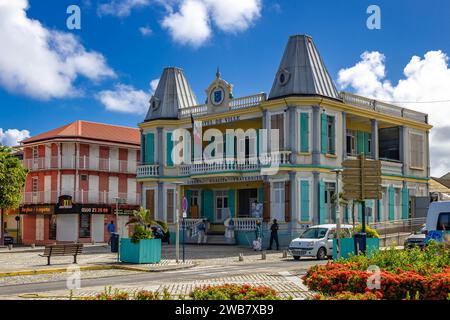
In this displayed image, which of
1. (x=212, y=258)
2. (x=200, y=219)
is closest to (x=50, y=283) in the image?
(x=212, y=258)

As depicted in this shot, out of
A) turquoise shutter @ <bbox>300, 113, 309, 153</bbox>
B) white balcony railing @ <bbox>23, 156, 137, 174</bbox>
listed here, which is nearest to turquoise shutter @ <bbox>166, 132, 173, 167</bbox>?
turquoise shutter @ <bbox>300, 113, 309, 153</bbox>

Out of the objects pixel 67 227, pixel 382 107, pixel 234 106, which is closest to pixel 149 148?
pixel 234 106

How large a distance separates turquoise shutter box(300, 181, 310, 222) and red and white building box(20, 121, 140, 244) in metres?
22.5

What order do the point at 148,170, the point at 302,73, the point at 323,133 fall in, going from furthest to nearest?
the point at 148,170 < the point at 302,73 < the point at 323,133

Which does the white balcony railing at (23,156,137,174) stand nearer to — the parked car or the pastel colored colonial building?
the pastel colored colonial building

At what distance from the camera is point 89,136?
57.2 metres

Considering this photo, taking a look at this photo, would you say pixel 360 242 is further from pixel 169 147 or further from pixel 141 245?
pixel 169 147

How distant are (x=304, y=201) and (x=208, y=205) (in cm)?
930

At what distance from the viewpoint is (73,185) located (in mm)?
55844

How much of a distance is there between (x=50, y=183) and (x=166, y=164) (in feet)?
52.8
